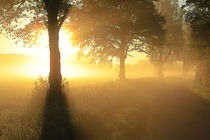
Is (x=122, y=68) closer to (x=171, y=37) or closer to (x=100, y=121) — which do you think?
(x=100, y=121)

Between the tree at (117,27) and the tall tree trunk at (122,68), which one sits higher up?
the tree at (117,27)

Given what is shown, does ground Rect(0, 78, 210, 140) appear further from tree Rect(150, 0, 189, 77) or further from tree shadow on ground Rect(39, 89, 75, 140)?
tree Rect(150, 0, 189, 77)

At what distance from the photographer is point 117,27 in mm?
20047

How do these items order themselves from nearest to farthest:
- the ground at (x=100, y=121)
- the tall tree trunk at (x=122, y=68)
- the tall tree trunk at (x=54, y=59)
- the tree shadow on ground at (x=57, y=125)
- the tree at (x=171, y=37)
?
the tree shadow on ground at (x=57, y=125)
the ground at (x=100, y=121)
the tall tree trunk at (x=54, y=59)
the tall tree trunk at (x=122, y=68)
the tree at (x=171, y=37)

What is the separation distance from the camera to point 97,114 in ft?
25.1

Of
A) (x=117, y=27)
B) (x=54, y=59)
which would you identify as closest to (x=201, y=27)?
(x=117, y=27)

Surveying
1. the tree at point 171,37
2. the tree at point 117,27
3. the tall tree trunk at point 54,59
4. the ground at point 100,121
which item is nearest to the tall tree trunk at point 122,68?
the tree at point 117,27

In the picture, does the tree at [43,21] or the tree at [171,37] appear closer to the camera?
the tree at [43,21]

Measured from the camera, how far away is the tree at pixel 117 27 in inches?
678

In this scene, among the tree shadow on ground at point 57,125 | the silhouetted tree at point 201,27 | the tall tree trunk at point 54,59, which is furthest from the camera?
the silhouetted tree at point 201,27

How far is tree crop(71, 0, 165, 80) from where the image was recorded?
17.2 metres

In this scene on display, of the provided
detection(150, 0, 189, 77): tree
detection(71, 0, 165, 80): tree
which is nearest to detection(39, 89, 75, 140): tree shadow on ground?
detection(71, 0, 165, 80): tree

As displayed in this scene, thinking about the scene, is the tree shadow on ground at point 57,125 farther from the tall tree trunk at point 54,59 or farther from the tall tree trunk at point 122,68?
the tall tree trunk at point 122,68

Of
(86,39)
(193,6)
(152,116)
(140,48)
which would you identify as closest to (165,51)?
(140,48)
